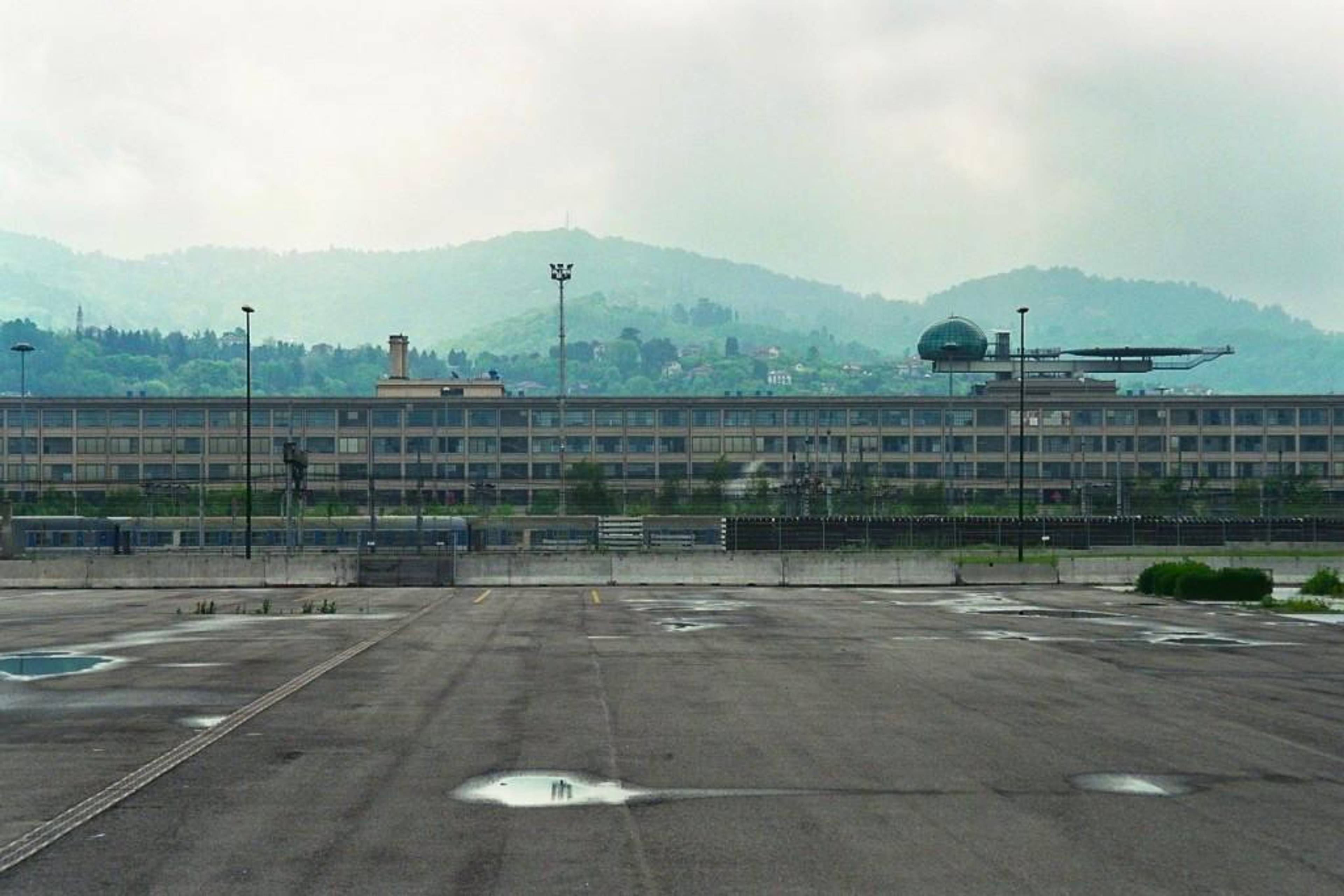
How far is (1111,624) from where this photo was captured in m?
37.8

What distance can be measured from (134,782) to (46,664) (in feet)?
45.2

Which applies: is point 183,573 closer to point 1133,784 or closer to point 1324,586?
point 1324,586

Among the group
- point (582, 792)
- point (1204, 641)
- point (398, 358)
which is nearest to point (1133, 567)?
point (1204, 641)

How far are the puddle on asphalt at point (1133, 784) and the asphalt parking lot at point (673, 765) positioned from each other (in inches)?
2.6

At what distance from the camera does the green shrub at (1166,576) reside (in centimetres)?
5038

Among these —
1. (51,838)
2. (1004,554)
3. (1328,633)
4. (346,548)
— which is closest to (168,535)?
(346,548)

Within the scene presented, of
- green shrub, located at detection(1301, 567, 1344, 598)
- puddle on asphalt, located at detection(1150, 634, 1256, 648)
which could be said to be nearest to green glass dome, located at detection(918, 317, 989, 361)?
green shrub, located at detection(1301, 567, 1344, 598)

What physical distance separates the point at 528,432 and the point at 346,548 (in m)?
59.1

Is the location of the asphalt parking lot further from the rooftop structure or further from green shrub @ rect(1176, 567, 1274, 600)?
the rooftop structure

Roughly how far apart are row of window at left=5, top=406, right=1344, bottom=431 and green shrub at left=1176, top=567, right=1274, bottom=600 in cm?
9337

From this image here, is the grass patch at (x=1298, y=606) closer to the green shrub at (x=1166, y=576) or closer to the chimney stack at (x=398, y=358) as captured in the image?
the green shrub at (x=1166, y=576)

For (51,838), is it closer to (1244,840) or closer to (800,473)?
(1244,840)

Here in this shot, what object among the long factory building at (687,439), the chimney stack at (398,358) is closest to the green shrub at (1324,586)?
the long factory building at (687,439)

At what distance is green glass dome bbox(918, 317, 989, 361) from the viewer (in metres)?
176
